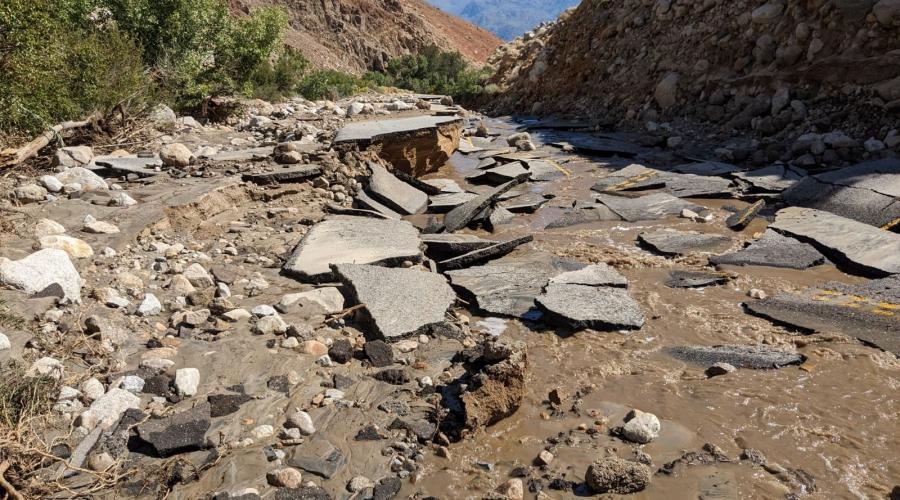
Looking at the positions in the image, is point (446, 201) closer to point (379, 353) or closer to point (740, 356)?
point (379, 353)

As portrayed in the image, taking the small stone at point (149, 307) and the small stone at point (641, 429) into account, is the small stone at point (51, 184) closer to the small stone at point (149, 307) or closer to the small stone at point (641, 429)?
the small stone at point (149, 307)

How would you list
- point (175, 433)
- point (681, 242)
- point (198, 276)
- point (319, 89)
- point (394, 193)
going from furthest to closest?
point (319, 89) < point (394, 193) < point (681, 242) < point (198, 276) < point (175, 433)

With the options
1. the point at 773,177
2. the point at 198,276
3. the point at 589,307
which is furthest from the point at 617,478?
the point at 773,177

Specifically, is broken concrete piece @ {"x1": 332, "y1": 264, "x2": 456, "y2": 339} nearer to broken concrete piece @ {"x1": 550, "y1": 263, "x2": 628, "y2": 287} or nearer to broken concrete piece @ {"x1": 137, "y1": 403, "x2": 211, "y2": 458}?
broken concrete piece @ {"x1": 550, "y1": 263, "x2": 628, "y2": 287}

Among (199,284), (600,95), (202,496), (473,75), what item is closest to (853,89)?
(600,95)

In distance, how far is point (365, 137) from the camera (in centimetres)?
713

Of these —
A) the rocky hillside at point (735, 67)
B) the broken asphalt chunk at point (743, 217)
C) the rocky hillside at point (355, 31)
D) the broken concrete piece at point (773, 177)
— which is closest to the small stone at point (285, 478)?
the broken asphalt chunk at point (743, 217)

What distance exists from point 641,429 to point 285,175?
14.7 ft

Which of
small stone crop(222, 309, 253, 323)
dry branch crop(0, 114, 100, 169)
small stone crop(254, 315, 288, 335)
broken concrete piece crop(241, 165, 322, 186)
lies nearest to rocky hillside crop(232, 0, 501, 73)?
dry branch crop(0, 114, 100, 169)

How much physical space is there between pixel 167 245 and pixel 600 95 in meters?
10.6

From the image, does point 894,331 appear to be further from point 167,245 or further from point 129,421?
point 167,245

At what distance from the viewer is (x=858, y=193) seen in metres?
6.00

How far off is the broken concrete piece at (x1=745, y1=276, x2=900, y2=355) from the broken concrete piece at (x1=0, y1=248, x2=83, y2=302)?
13.5 ft

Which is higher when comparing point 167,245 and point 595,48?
point 595,48
